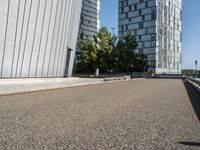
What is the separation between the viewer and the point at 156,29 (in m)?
94.4

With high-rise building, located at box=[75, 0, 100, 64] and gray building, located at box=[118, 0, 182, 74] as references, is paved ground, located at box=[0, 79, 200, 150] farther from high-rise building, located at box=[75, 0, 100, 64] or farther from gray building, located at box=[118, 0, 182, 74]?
high-rise building, located at box=[75, 0, 100, 64]

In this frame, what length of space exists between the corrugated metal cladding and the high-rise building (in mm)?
80585

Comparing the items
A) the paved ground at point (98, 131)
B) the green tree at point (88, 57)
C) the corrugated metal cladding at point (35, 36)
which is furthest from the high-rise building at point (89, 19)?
the paved ground at point (98, 131)

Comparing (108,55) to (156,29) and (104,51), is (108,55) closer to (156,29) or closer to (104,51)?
(104,51)

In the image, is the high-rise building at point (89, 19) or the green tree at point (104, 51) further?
the high-rise building at point (89, 19)

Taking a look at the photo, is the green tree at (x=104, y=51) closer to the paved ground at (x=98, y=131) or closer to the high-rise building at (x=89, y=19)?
the high-rise building at (x=89, y=19)

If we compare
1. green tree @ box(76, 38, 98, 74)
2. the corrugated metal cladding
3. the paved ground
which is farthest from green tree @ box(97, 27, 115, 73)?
the paved ground

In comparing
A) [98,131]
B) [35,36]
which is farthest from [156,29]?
[98,131]

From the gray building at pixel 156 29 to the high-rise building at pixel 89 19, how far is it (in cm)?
1548

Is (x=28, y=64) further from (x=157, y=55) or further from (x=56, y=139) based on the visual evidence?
(x=157, y=55)

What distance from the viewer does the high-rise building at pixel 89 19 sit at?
114 metres

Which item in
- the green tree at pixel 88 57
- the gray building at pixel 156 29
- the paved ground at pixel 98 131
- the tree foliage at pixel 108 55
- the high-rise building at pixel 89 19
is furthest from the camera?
the high-rise building at pixel 89 19

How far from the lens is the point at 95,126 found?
672 cm

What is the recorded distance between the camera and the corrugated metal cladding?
2295 centimetres
